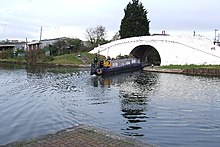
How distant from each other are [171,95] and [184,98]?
110 centimetres

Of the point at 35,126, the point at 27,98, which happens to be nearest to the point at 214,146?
the point at 35,126

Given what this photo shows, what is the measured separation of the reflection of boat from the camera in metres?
28.3

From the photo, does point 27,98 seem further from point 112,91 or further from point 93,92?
point 112,91

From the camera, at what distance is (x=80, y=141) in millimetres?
6883

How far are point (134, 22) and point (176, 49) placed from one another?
12.4 metres

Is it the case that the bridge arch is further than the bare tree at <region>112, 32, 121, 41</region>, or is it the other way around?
the bare tree at <region>112, 32, 121, 41</region>

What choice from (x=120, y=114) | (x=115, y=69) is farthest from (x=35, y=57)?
(x=120, y=114)

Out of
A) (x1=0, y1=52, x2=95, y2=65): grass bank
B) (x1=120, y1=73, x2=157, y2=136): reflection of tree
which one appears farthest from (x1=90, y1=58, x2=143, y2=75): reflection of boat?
(x1=120, y1=73, x2=157, y2=136): reflection of tree

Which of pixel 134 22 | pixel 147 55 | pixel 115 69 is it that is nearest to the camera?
pixel 115 69

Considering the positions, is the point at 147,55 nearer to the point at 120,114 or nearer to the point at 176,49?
the point at 176,49

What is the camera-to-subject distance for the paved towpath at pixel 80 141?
6.66 metres

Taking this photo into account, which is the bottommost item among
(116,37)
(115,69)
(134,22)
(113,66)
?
(115,69)

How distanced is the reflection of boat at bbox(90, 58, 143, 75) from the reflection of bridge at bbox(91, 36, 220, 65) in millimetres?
4367

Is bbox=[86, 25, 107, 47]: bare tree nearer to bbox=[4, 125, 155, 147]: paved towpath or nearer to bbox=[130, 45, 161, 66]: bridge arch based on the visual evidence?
bbox=[130, 45, 161, 66]: bridge arch
